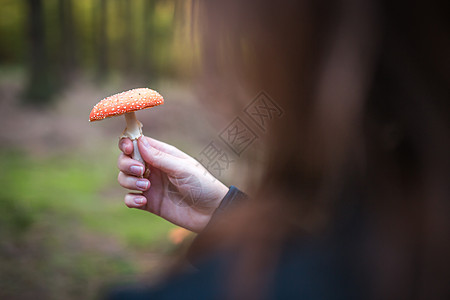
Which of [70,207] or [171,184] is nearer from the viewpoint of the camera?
[171,184]

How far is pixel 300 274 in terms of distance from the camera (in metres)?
0.51

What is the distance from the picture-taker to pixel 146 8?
855 cm

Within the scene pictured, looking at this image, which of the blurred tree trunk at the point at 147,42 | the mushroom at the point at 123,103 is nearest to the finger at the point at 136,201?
the mushroom at the point at 123,103

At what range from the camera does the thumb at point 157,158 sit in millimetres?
1006

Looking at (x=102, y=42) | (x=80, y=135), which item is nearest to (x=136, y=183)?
(x=80, y=135)

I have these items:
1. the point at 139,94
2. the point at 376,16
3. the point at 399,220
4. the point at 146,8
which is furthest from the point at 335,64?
the point at 146,8

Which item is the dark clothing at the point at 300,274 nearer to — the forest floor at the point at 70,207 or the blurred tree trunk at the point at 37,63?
the forest floor at the point at 70,207

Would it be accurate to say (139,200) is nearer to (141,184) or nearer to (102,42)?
(141,184)

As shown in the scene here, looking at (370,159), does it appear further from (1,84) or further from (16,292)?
(1,84)

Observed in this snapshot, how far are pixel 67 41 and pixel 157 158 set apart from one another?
7.95 meters

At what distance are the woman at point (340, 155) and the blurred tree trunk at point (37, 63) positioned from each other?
587 centimetres

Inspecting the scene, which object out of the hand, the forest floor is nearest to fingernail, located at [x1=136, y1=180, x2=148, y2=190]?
the hand

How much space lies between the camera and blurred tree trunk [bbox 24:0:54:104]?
544 cm

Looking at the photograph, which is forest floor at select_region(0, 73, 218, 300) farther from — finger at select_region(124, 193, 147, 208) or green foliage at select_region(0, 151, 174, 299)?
finger at select_region(124, 193, 147, 208)
